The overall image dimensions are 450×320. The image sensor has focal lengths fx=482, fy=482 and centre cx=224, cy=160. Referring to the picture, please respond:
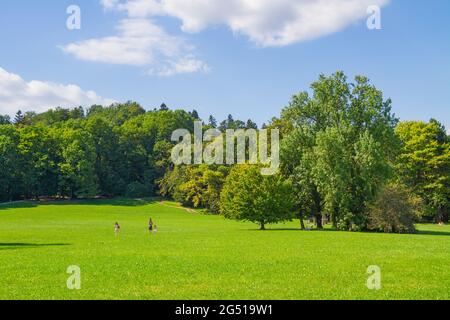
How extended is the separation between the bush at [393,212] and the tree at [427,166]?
28878mm

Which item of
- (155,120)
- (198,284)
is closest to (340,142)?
(198,284)

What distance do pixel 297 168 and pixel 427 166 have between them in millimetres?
37150

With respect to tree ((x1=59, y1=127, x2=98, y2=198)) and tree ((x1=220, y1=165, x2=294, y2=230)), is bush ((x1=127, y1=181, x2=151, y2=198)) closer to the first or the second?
tree ((x1=59, y1=127, x2=98, y2=198))

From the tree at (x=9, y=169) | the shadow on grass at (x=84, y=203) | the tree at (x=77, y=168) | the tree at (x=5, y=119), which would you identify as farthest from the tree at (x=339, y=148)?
the tree at (x=5, y=119)

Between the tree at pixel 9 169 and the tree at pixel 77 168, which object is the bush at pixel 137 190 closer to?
the tree at pixel 77 168

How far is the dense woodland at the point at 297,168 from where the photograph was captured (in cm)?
5769

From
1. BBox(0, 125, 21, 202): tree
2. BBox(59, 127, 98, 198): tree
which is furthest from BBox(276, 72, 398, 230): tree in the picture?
BBox(0, 125, 21, 202): tree

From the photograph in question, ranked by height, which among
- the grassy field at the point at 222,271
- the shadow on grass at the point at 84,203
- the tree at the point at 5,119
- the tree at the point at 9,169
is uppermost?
the tree at the point at 5,119

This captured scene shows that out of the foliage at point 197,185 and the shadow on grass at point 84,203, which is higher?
the foliage at point 197,185

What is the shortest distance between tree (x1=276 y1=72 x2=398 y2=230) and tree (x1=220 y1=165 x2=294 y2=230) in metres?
3.91

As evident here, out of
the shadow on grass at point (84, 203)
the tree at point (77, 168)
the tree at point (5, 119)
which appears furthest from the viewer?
the tree at point (5, 119)

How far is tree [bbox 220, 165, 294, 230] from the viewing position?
57.4m

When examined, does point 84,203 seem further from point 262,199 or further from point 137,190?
point 262,199
